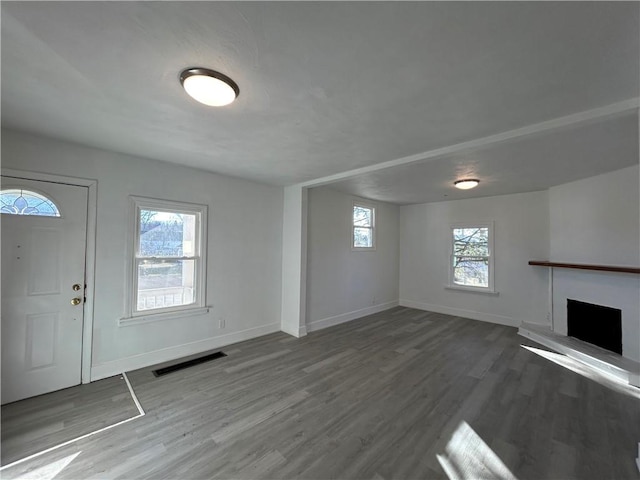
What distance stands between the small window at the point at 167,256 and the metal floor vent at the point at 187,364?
0.70 metres

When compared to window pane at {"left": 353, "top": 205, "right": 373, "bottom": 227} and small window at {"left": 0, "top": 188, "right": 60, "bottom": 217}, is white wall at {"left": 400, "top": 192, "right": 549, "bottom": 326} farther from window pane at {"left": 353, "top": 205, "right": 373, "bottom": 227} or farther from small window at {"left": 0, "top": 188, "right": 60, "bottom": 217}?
small window at {"left": 0, "top": 188, "right": 60, "bottom": 217}

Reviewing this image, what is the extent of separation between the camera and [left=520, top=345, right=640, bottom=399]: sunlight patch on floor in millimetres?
2943

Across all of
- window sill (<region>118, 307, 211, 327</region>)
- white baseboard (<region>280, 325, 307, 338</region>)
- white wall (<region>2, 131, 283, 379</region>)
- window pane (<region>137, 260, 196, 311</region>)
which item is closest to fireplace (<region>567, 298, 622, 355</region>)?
white baseboard (<region>280, 325, 307, 338</region>)

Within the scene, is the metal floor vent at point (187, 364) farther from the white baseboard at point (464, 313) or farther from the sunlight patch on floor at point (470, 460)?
the white baseboard at point (464, 313)

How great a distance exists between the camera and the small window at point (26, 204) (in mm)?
2598

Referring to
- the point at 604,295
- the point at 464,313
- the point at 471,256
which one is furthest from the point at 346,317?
the point at 604,295

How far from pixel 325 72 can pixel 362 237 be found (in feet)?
15.0

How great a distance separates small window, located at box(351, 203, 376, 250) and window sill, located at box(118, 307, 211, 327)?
10.6 feet

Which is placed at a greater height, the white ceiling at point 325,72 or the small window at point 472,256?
the white ceiling at point 325,72

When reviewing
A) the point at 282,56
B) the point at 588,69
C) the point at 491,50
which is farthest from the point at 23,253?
the point at 588,69

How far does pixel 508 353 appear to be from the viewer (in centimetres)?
393

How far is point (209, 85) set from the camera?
1.76 m

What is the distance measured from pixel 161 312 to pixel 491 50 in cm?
414

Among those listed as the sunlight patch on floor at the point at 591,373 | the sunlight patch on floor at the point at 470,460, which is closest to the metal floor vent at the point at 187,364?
the sunlight patch on floor at the point at 470,460
